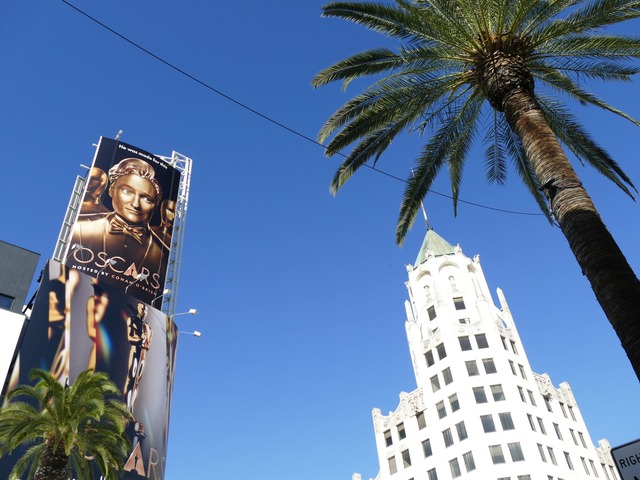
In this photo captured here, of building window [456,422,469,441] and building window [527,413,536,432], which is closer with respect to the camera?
building window [527,413,536,432]

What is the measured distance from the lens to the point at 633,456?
5918 millimetres

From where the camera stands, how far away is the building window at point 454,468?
51.6m

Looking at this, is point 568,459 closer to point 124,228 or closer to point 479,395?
point 479,395

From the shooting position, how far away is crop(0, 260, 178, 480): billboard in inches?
1554

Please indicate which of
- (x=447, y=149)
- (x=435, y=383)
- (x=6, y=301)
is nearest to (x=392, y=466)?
(x=435, y=383)

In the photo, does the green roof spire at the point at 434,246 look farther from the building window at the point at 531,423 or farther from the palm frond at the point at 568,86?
the palm frond at the point at 568,86

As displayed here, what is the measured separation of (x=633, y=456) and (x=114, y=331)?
4335 cm

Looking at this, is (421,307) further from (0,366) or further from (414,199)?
(414,199)

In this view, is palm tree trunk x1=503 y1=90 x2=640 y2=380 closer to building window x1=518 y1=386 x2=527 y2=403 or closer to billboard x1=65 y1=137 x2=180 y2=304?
billboard x1=65 y1=137 x2=180 y2=304

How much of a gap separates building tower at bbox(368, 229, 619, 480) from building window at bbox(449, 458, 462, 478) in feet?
0.29

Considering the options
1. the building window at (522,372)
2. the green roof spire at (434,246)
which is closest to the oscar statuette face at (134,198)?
the green roof spire at (434,246)

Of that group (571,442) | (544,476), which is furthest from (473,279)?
(544,476)

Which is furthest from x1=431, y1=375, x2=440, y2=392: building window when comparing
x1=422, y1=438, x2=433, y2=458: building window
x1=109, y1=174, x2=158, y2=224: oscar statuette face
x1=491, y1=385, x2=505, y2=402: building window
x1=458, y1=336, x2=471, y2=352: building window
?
x1=109, y1=174, x2=158, y2=224: oscar statuette face

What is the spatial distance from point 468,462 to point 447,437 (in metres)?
4.02
